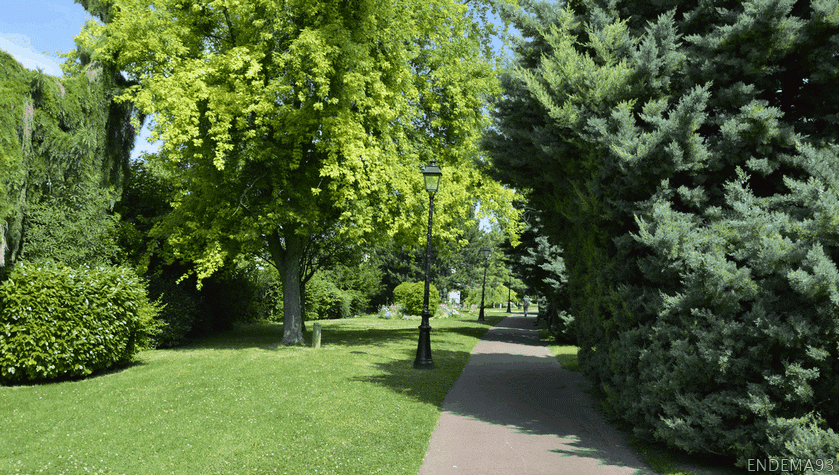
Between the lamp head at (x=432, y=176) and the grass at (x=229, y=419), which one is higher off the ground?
the lamp head at (x=432, y=176)

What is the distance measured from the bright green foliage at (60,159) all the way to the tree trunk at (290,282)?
4493 millimetres

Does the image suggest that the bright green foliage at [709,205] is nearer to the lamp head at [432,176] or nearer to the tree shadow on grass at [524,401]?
the tree shadow on grass at [524,401]

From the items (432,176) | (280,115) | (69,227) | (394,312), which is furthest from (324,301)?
(432,176)

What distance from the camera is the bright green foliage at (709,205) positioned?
4.34m

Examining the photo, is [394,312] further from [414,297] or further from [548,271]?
[548,271]

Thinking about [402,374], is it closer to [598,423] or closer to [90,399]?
[598,423]

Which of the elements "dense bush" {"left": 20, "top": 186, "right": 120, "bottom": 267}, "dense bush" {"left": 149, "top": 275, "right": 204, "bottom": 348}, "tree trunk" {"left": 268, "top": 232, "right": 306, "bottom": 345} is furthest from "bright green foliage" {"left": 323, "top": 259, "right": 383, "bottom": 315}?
"dense bush" {"left": 20, "top": 186, "right": 120, "bottom": 267}

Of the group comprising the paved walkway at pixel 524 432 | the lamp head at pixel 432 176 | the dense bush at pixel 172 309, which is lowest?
the paved walkway at pixel 524 432

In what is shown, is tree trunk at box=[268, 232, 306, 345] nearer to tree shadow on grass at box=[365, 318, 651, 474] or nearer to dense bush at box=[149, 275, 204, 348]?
dense bush at box=[149, 275, 204, 348]

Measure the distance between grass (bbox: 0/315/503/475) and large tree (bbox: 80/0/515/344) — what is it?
12.7ft

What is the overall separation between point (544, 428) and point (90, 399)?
6984 millimetres

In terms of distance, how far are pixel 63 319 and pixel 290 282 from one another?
6.70m

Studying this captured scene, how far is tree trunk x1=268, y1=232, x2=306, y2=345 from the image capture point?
14898 mm

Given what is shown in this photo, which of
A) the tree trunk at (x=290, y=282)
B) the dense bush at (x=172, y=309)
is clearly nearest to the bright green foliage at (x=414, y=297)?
the tree trunk at (x=290, y=282)
